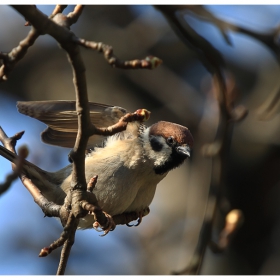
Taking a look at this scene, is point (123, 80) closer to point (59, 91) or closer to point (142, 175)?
point (59, 91)

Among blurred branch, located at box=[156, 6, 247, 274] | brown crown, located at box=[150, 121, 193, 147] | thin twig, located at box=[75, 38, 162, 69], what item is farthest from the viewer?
brown crown, located at box=[150, 121, 193, 147]

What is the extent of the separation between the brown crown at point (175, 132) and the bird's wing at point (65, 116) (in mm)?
274

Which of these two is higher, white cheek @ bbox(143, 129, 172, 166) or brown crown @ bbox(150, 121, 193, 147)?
brown crown @ bbox(150, 121, 193, 147)

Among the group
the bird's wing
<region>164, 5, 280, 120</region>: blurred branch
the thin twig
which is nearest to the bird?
the bird's wing

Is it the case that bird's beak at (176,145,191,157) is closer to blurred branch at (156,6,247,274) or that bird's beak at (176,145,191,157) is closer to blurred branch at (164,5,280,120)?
blurred branch at (156,6,247,274)

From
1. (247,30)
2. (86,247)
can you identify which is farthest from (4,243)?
(247,30)

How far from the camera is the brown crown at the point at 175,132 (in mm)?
3268

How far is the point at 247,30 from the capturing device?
9.81ft

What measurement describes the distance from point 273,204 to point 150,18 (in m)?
2.58

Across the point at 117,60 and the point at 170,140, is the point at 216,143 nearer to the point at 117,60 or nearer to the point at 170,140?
the point at 170,140

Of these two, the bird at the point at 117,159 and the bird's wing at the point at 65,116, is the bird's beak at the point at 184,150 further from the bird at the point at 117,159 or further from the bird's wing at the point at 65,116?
the bird's wing at the point at 65,116

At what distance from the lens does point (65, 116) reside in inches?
135

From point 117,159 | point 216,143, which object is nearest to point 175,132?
point 117,159

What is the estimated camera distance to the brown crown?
3.27m
